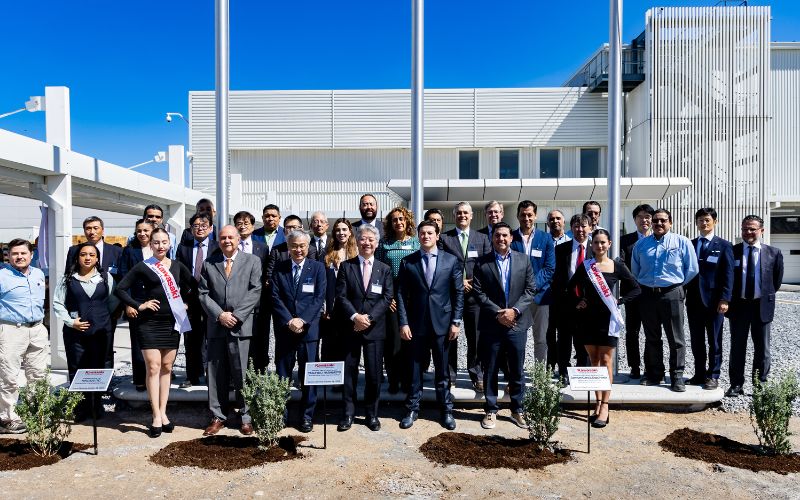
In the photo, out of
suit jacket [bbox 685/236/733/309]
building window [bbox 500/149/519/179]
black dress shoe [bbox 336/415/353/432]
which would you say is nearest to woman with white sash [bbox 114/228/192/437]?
black dress shoe [bbox 336/415/353/432]

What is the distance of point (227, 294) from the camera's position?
17.8 ft

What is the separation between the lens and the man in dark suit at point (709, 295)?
21.0ft

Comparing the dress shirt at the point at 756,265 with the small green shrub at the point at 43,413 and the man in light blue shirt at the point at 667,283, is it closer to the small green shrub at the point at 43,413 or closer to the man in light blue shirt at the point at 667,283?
the man in light blue shirt at the point at 667,283

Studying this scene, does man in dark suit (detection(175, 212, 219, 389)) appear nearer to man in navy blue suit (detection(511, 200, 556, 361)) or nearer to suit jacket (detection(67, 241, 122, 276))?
suit jacket (detection(67, 241, 122, 276))

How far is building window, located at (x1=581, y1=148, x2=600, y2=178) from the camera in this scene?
30844 millimetres

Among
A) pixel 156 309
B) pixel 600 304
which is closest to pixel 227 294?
pixel 156 309

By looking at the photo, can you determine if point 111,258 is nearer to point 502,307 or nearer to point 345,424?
point 345,424

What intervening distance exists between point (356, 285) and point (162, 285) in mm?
1808

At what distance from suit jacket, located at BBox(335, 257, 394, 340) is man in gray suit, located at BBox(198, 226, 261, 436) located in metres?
0.83

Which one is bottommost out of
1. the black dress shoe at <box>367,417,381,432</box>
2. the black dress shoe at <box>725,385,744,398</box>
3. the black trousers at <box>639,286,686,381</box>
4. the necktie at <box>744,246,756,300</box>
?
the black dress shoe at <box>367,417,381,432</box>

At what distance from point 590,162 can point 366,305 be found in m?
28.0

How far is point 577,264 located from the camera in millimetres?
6285

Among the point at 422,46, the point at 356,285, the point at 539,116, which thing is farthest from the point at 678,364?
the point at 539,116

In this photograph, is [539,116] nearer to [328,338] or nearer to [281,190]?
[281,190]
